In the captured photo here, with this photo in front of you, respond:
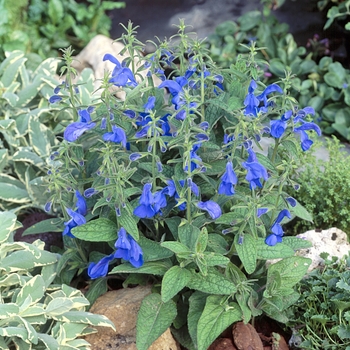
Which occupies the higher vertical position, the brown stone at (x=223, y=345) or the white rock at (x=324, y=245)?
the white rock at (x=324, y=245)

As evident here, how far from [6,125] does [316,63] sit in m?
3.03

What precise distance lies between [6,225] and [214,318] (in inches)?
46.4

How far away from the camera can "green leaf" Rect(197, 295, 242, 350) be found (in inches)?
91.6

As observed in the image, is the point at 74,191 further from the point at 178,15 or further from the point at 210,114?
the point at 178,15

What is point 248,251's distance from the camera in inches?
93.5

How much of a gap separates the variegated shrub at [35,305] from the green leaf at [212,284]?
0.45m

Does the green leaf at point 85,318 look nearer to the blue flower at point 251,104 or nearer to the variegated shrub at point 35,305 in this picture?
the variegated shrub at point 35,305

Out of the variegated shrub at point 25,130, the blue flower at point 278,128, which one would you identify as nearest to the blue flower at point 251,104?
the blue flower at point 278,128

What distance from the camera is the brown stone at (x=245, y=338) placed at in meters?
2.55

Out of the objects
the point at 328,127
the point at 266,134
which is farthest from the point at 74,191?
the point at 328,127

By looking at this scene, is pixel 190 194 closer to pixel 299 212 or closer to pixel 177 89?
pixel 177 89

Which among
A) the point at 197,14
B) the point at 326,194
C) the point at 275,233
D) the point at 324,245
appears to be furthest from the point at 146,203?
the point at 197,14

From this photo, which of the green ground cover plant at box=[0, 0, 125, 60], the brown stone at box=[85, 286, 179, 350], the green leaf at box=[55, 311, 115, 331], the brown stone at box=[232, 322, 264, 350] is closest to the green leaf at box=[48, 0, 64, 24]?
the green ground cover plant at box=[0, 0, 125, 60]

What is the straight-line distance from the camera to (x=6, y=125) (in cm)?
352
